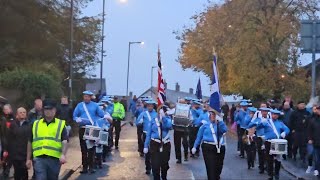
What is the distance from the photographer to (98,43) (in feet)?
173

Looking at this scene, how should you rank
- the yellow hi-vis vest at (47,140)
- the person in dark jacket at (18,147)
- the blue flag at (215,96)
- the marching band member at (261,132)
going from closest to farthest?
1. the yellow hi-vis vest at (47,140)
2. the person in dark jacket at (18,147)
3. the blue flag at (215,96)
4. the marching band member at (261,132)

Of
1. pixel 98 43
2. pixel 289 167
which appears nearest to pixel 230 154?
pixel 289 167

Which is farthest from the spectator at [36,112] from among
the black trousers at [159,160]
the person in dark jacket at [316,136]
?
the person in dark jacket at [316,136]

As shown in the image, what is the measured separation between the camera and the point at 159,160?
47.3 ft

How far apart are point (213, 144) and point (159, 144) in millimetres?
1277

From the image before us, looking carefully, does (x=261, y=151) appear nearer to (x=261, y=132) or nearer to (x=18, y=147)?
(x=261, y=132)

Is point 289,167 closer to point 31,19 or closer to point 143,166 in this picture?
point 143,166

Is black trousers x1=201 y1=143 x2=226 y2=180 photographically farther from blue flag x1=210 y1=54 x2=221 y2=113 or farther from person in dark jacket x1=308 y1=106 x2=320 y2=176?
person in dark jacket x1=308 y1=106 x2=320 y2=176

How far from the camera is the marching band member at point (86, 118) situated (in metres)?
16.7

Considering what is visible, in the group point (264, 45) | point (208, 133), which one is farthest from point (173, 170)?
point (264, 45)

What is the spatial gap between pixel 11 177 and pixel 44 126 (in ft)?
15.5

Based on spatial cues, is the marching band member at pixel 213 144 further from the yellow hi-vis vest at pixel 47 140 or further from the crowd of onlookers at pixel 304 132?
the yellow hi-vis vest at pixel 47 140

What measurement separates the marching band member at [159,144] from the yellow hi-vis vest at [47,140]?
13.4 ft

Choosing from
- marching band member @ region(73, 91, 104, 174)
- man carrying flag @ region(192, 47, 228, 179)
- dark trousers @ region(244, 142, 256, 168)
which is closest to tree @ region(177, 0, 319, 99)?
dark trousers @ region(244, 142, 256, 168)
